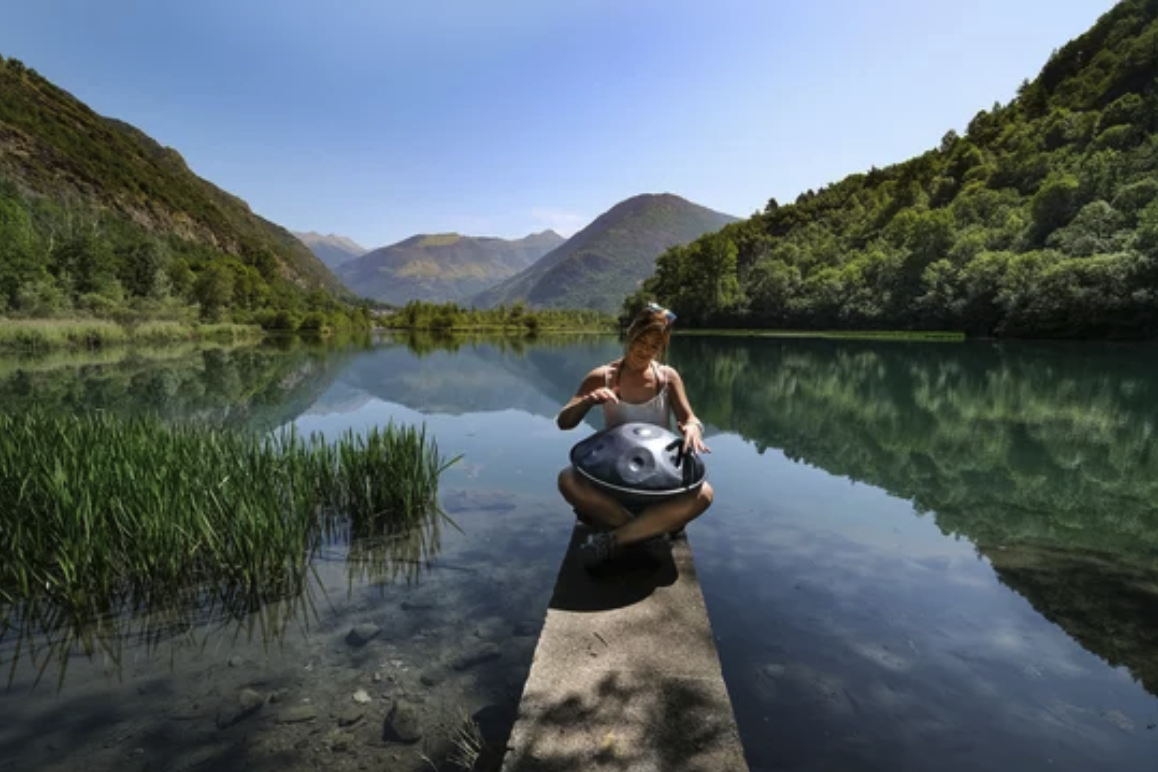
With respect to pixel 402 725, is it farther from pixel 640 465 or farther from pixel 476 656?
pixel 640 465

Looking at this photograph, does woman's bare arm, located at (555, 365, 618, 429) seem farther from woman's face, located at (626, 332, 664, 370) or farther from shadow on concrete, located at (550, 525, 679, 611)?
shadow on concrete, located at (550, 525, 679, 611)

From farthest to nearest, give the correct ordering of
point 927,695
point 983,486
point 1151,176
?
point 1151,176
point 983,486
point 927,695

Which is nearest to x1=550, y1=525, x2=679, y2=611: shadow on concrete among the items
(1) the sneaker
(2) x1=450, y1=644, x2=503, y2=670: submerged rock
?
(1) the sneaker

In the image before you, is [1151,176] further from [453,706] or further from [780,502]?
[453,706]

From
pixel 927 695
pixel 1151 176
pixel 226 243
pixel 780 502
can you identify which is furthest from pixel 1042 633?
pixel 226 243

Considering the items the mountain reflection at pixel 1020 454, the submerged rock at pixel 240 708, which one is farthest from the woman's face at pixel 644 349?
the mountain reflection at pixel 1020 454

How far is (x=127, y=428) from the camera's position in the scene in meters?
8.38

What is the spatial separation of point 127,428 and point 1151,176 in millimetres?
74224

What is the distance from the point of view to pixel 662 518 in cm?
446

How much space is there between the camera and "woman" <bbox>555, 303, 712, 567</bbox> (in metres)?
4.48

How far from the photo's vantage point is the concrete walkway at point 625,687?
9.35 feet

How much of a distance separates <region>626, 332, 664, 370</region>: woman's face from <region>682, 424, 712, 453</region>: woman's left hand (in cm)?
64

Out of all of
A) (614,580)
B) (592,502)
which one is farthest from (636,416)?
(614,580)

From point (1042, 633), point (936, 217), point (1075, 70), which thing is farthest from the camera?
point (1075, 70)
